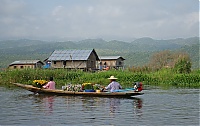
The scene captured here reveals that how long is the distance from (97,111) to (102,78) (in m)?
18.3

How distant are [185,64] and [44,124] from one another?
26005 millimetres

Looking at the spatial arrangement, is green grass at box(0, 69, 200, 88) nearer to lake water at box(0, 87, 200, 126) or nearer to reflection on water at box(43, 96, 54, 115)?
reflection on water at box(43, 96, 54, 115)

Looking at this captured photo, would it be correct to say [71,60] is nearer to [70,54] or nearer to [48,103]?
[70,54]

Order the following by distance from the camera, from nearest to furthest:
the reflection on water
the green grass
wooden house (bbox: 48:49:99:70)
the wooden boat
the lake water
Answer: the lake water → the reflection on water → the wooden boat → the green grass → wooden house (bbox: 48:49:99:70)

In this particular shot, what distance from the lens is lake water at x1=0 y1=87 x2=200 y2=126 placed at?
11.5m

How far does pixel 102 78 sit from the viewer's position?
32.0 m

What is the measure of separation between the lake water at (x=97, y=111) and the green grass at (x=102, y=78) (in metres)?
11.5

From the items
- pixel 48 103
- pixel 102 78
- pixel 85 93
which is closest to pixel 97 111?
pixel 48 103

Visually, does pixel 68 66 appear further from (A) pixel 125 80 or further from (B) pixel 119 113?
(B) pixel 119 113

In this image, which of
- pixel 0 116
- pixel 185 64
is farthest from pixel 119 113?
pixel 185 64

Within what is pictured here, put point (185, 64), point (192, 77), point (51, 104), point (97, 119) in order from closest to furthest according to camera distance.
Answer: point (97, 119) < point (51, 104) < point (192, 77) < point (185, 64)

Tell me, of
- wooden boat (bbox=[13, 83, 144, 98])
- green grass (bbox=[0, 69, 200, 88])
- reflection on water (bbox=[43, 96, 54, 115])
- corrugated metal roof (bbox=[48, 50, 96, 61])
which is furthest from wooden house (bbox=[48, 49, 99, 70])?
reflection on water (bbox=[43, 96, 54, 115])

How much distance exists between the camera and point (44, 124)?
1095cm

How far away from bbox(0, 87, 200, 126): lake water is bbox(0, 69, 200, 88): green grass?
11454 millimetres
